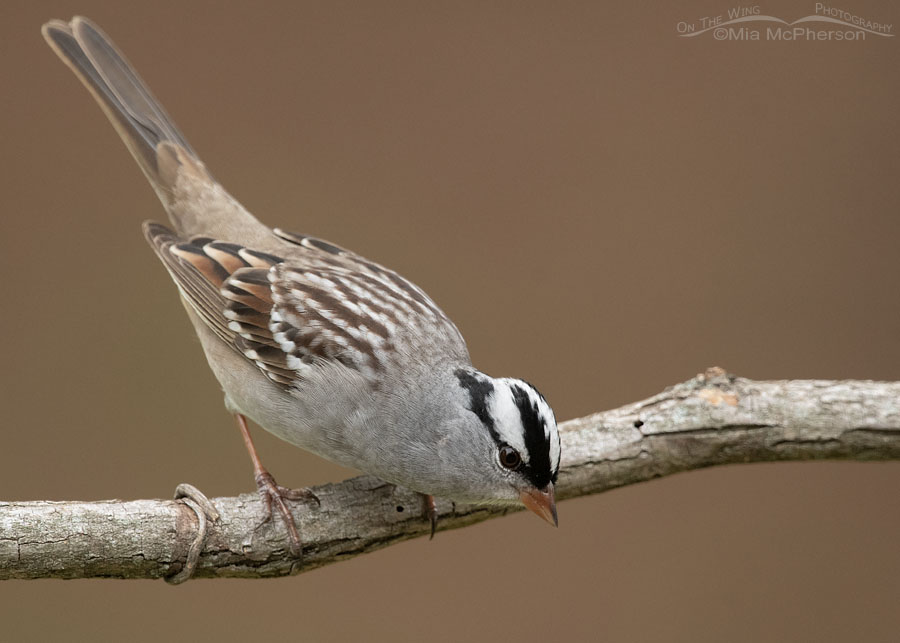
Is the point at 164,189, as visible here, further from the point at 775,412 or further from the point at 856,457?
the point at 856,457

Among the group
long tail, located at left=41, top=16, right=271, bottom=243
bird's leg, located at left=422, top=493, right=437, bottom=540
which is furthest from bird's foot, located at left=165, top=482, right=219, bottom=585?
long tail, located at left=41, top=16, right=271, bottom=243

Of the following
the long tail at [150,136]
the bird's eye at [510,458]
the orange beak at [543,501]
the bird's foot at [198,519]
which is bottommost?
the bird's foot at [198,519]

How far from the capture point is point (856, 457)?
207 centimetres

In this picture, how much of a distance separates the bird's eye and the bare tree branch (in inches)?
10.5

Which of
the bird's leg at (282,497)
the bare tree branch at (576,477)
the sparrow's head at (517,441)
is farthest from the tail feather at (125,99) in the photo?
the sparrow's head at (517,441)

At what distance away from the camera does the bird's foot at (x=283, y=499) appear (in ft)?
6.37

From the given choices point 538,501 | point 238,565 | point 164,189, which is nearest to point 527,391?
point 538,501

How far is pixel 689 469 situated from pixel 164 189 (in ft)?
5.83

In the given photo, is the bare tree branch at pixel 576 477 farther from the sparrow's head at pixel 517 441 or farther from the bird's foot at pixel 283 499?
the sparrow's head at pixel 517 441

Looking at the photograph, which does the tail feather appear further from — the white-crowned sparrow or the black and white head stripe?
the black and white head stripe

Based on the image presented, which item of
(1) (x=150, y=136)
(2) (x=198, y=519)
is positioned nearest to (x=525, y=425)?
(2) (x=198, y=519)

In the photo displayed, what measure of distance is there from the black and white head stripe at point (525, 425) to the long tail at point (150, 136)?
3.49 ft

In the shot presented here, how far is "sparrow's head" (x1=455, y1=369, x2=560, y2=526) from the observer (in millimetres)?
1841

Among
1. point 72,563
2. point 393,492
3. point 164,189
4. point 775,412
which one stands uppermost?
point 164,189
